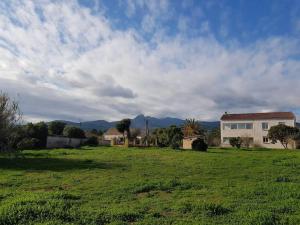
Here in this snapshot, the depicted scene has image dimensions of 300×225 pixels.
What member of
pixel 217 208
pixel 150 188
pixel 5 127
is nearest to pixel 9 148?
pixel 5 127

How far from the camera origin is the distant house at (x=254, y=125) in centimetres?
6550

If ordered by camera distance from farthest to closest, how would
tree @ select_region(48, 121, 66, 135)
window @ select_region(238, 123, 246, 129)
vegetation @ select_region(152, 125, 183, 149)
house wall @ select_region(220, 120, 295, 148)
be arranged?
window @ select_region(238, 123, 246, 129) → tree @ select_region(48, 121, 66, 135) → house wall @ select_region(220, 120, 295, 148) → vegetation @ select_region(152, 125, 183, 149)

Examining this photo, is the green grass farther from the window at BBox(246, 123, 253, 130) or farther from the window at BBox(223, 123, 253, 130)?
the window at BBox(223, 123, 253, 130)

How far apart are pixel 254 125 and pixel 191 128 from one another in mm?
10854

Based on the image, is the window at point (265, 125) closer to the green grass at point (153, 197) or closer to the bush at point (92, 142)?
the bush at point (92, 142)

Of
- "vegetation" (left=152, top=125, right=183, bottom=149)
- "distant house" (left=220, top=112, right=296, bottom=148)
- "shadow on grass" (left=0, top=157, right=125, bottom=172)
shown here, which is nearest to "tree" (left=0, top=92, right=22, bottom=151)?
"shadow on grass" (left=0, top=157, right=125, bottom=172)

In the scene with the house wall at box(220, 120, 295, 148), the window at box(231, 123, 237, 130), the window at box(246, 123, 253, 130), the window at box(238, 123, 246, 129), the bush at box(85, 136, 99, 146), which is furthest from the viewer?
the window at box(231, 123, 237, 130)

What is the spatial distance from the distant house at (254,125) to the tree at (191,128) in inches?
182

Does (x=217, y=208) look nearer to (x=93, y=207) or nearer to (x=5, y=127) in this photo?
(x=93, y=207)

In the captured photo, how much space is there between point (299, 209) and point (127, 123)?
50.4 m

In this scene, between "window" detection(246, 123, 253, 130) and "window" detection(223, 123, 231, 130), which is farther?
"window" detection(223, 123, 231, 130)

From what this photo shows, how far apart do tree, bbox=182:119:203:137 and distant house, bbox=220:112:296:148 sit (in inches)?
182

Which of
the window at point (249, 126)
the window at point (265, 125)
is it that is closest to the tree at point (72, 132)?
the window at point (249, 126)

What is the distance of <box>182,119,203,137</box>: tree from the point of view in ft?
220
